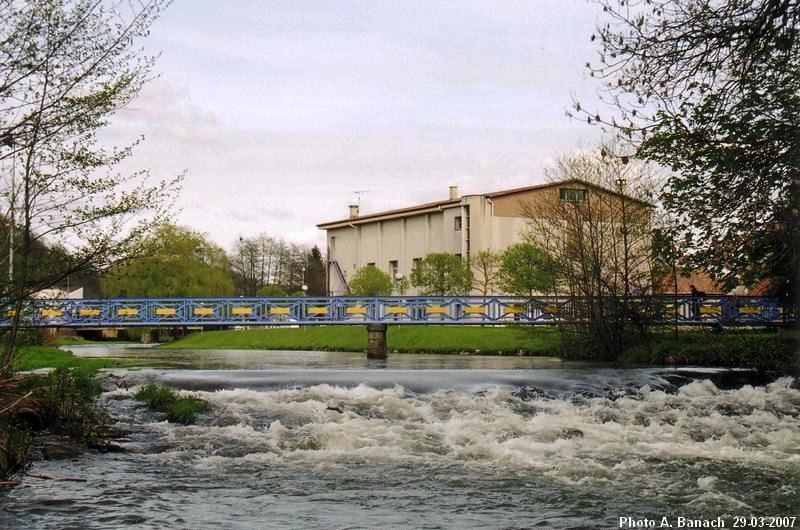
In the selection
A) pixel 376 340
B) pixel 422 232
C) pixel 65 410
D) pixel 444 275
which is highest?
pixel 422 232

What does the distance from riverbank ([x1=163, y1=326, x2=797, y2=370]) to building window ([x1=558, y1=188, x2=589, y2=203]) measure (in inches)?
204

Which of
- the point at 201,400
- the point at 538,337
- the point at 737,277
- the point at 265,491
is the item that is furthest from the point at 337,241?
the point at 265,491

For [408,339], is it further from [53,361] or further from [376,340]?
[53,361]

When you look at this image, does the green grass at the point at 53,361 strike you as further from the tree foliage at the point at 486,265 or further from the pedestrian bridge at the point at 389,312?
the tree foliage at the point at 486,265

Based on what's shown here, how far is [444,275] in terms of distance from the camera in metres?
58.3

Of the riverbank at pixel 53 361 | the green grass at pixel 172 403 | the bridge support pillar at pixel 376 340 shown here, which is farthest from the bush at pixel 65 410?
the bridge support pillar at pixel 376 340

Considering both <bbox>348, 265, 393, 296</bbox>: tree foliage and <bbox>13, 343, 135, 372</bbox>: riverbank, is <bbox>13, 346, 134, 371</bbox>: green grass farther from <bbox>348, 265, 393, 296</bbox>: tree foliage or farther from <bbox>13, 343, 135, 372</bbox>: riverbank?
<bbox>348, 265, 393, 296</bbox>: tree foliage

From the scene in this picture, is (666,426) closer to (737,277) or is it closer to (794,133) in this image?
(794,133)

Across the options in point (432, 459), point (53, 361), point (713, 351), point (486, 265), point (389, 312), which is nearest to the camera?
point (432, 459)

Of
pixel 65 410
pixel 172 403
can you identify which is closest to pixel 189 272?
pixel 172 403

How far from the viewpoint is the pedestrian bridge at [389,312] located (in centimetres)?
3297

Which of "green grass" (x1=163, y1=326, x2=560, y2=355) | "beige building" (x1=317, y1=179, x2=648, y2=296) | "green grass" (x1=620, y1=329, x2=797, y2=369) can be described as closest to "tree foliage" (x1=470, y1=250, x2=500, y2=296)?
"beige building" (x1=317, y1=179, x2=648, y2=296)

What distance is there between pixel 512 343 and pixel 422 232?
31869 mm

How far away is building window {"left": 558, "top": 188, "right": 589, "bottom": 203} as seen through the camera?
103 feet
